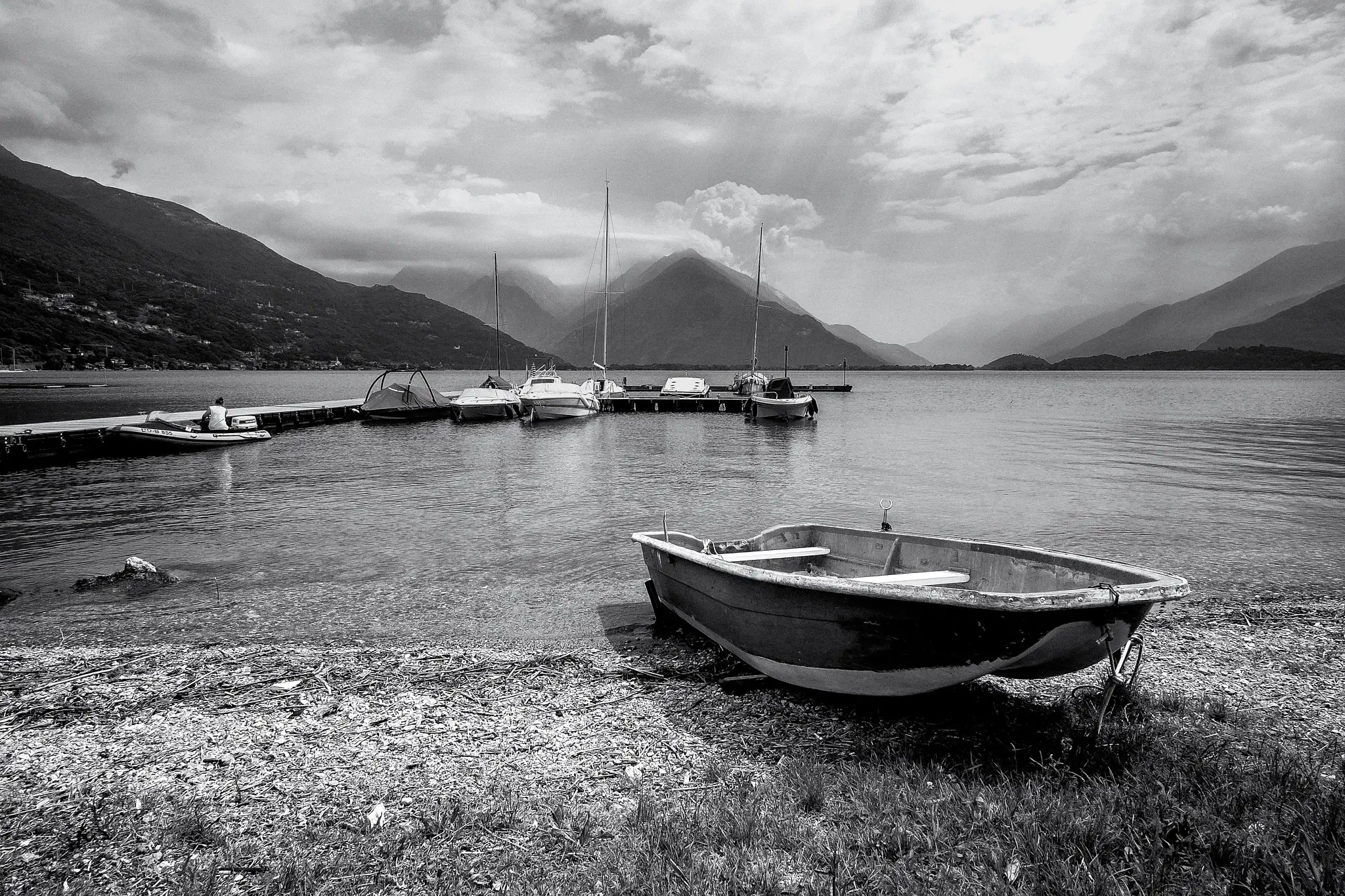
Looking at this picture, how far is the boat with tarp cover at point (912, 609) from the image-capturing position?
5.60 m

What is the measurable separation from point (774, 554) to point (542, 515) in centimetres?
1161

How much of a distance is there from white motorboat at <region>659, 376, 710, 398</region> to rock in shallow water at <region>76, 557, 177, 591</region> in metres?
61.2

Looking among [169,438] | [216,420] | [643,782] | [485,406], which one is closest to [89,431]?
[169,438]

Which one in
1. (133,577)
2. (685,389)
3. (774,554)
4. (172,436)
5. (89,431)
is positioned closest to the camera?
(774,554)

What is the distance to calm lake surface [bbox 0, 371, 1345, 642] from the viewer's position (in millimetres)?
11492

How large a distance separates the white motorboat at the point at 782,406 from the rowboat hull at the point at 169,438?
3464 cm

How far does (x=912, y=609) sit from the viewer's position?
597cm

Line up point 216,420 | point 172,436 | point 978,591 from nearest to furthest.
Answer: point 978,591 → point 172,436 → point 216,420

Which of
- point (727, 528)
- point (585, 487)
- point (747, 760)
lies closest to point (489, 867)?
point (747, 760)

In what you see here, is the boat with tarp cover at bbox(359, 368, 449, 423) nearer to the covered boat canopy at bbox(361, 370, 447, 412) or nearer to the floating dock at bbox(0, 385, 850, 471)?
the covered boat canopy at bbox(361, 370, 447, 412)

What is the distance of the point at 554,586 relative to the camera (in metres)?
12.6

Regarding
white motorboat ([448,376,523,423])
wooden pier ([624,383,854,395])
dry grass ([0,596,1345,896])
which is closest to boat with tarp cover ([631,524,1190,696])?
dry grass ([0,596,1345,896])

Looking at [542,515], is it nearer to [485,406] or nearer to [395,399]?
[485,406]

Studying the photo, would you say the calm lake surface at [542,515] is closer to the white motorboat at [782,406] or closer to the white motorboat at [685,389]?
the white motorboat at [782,406]
